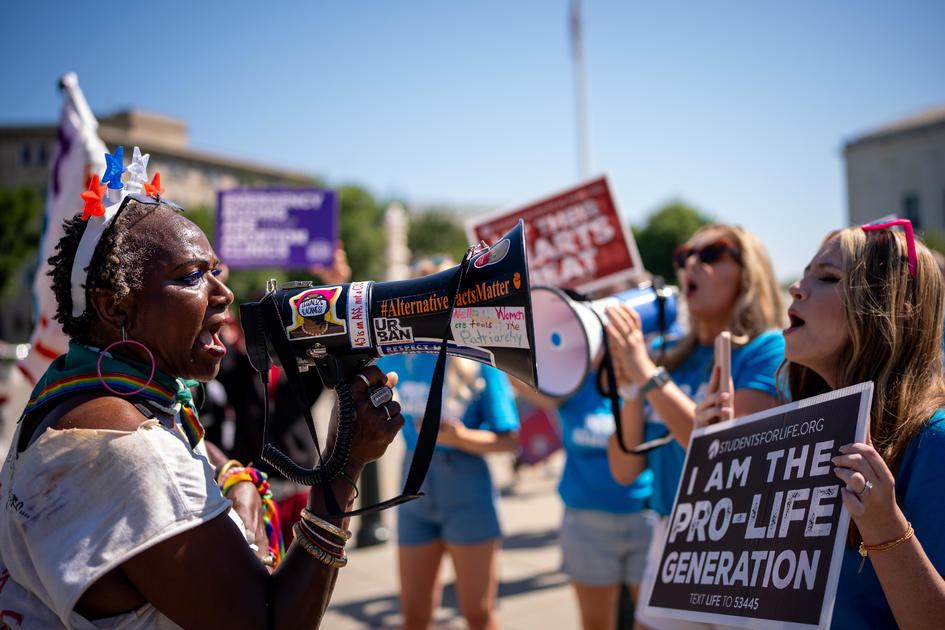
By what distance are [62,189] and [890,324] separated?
10.5 feet

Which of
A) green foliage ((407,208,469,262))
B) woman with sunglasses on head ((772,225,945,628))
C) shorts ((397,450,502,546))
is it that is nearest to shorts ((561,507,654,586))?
shorts ((397,450,502,546))

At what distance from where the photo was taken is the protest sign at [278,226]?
303 inches

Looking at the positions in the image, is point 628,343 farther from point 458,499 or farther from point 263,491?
point 458,499

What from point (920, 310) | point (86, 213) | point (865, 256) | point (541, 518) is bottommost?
point (541, 518)

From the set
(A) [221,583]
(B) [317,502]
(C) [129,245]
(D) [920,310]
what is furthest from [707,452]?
(C) [129,245]

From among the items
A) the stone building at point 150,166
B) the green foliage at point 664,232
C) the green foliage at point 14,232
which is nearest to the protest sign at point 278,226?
the green foliage at point 664,232

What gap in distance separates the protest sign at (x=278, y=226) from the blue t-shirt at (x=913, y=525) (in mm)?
6507

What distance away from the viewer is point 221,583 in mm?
1446

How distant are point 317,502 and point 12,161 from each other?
56.5m

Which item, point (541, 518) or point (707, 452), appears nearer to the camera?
point (707, 452)

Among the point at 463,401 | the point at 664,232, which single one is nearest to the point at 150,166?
the point at 664,232

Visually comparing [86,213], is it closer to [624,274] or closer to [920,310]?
[920,310]

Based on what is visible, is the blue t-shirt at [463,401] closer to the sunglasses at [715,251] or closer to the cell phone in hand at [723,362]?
the sunglasses at [715,251]

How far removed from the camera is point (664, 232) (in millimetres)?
34656
